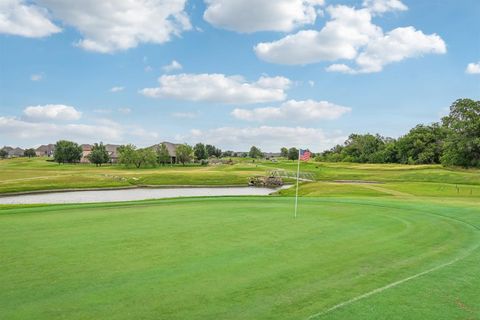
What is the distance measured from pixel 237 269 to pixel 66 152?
145 m

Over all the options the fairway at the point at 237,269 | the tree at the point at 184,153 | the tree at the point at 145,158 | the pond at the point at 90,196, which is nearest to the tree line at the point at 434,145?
the pond at the point at 90,196

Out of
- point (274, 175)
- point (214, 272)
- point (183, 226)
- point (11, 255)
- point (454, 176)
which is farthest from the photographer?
point (274, 175)

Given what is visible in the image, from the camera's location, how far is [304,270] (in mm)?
8547

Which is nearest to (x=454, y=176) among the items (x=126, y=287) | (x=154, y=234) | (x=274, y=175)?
(x=274, y=175)

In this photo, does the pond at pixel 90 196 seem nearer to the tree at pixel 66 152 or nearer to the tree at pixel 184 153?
the tree at pixel 184 153

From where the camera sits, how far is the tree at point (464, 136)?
7281 centimetres

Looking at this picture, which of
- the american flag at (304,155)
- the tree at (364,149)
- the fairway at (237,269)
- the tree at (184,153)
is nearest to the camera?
the fairway at (237,269)

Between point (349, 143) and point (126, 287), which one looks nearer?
point (126, 287)

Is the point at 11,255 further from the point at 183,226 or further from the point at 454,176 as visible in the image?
the point at 454,176

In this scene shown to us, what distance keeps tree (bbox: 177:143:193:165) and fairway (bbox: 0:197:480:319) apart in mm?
117026

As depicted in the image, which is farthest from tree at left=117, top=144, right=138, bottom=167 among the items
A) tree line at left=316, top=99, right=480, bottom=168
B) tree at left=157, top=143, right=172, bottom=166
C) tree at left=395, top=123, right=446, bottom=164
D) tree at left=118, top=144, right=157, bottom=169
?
tree at left=395, top=123, right=446, bottom=164

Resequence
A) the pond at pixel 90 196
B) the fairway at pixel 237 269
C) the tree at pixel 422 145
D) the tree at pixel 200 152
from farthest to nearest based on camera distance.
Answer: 1. the tree at pixel 200 152
2. the tree at pixel 422 145
3. the pond at pixel 90 196
4. the fairway at pixel 237 269

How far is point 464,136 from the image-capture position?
7412cm

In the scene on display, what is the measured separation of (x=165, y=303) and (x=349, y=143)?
15116 cm
